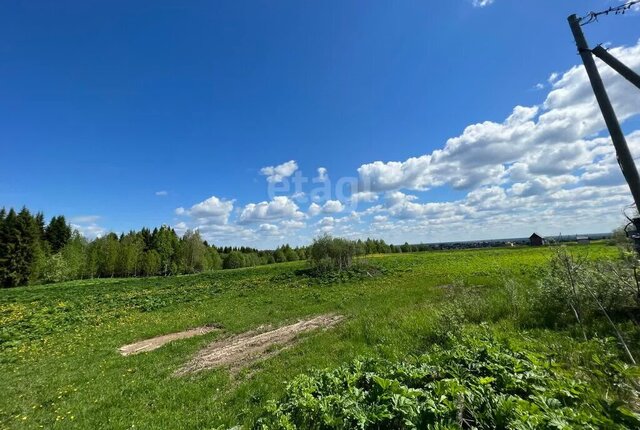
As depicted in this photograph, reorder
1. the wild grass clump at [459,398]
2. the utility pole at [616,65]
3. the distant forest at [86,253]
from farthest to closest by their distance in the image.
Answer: the distant forest at [86,253] → the utility pole at [616,65] → the wild grass clump at [459,398]

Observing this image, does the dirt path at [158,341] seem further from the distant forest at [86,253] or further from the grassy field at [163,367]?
the distant forest at [86,253]

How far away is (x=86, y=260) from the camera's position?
→ 75.4m

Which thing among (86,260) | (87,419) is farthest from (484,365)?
(86,260)

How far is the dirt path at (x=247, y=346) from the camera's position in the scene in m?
10.9

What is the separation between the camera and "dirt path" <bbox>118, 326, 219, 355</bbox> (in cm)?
1382

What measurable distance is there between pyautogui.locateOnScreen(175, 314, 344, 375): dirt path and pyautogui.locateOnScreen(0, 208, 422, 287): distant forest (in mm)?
38436

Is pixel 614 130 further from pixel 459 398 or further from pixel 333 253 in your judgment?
pixel 333 253

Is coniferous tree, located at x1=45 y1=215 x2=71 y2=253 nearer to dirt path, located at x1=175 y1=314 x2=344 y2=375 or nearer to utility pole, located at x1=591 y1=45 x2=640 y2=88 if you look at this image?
dirt path, located at x1=175 y1=314 x2=344 y2=375

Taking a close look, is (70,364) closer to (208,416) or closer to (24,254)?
(208,416)

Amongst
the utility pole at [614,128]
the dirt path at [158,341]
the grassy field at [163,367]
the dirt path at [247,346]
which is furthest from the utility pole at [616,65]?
the dirt path at [158,341]

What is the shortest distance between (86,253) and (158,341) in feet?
268

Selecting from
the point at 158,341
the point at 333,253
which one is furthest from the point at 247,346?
the point at 333,253

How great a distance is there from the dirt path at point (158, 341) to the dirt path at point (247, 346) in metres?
2.79

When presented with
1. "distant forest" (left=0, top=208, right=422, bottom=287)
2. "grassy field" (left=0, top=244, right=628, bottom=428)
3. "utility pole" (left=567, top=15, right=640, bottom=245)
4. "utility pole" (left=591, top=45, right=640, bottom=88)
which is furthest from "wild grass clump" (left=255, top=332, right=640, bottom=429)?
"distant forest" (left=0, top=208, right=422, bottom=287)
